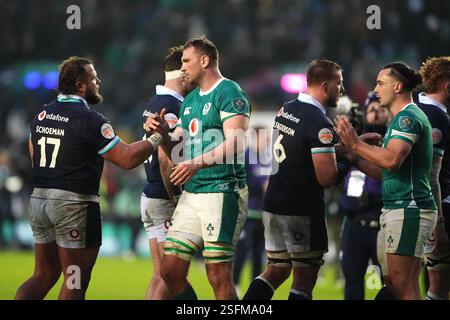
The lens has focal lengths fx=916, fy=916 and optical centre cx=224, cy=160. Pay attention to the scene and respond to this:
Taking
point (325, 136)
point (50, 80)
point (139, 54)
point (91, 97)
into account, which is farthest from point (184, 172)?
point (139, 54)

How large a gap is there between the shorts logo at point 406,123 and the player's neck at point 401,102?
24 centimetres

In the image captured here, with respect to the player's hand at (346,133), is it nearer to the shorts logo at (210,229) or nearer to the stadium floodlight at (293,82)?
the shorts logo at (210,229)

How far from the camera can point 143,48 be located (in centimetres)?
2392

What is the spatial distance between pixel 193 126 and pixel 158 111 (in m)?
1.01

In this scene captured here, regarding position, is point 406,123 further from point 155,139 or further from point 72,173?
point 72,173

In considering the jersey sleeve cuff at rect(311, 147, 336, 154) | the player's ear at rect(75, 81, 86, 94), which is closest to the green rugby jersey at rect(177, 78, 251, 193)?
the jersey sleeve cuff at rect(311, 147, 336, 154)

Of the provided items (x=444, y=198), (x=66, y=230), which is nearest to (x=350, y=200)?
(x=444, y=198)

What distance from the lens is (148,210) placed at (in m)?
8.63

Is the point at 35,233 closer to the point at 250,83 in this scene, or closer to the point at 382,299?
the point at 382,299

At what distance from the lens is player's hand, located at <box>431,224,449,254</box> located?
25.8ft

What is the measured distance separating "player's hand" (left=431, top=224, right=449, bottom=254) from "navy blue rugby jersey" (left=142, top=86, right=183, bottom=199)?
2464mm

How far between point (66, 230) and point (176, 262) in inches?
40.6

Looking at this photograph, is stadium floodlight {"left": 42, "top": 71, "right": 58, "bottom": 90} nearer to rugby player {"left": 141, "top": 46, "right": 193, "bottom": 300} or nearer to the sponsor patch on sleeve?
rugby player {"left": 141, "top": 46, "right": 193, "bottom": 300}

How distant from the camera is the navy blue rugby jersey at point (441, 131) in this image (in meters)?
7.78
